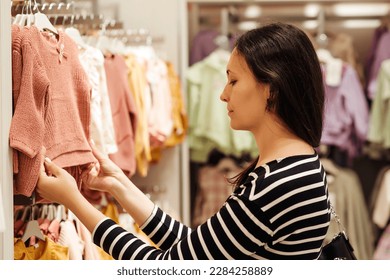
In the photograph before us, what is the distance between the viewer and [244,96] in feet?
4.51

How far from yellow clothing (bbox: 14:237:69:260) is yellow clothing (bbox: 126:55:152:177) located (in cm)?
79

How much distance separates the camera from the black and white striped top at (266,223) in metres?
1.28

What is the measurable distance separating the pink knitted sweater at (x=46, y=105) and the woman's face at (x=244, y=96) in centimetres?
39

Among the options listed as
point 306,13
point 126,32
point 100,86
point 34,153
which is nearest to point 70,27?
point 100,86

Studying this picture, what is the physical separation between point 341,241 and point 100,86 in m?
0.89

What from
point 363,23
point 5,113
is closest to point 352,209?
point 363,23

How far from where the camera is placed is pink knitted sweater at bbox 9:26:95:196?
144cm

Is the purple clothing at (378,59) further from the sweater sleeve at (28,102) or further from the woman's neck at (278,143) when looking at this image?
the sweater sleeve at (28,102)

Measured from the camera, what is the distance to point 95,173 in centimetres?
166

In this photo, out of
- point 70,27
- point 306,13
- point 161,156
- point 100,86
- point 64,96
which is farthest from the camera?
point 306,13

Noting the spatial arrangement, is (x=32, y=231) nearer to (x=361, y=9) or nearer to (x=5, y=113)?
(x=5, y=113)

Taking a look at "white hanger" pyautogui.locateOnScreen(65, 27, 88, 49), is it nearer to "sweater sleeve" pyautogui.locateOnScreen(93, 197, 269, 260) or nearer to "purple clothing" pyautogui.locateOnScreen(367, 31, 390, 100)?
"sweater sleeve" pyautogui.locateOnScreen(93, 197, 269, 260)

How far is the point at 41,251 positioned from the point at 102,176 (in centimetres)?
22
